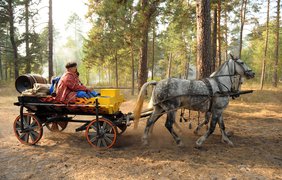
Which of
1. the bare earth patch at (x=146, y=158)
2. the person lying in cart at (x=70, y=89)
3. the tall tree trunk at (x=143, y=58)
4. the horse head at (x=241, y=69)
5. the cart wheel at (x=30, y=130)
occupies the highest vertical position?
the tall tree trunk at (x=143, y=58)

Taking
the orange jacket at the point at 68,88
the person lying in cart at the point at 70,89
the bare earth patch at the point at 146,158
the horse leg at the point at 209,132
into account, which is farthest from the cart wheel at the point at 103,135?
the horse leg at the point at 209,132

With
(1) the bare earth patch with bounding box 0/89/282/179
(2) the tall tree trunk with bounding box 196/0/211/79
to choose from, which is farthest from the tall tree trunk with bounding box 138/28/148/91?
(1) the bare earth patch with bounding box 0/89/282/179

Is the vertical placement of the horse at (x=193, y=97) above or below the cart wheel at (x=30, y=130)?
above

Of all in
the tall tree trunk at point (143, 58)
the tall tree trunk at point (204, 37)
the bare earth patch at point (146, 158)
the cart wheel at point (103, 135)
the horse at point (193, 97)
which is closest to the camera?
the bare earth patch at point (146, 158)

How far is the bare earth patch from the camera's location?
460cm

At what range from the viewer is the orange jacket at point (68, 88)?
6.15 meters

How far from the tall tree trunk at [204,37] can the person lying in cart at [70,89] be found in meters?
5.03

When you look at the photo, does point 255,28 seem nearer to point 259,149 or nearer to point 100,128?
point 259,149

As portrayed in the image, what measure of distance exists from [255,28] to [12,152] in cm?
2479

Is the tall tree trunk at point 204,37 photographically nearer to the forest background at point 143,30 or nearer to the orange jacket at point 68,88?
the forest background at point 143,30

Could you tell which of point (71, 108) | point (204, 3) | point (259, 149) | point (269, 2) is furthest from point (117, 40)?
point (269, 2)

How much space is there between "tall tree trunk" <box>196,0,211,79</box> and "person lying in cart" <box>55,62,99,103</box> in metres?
5.03

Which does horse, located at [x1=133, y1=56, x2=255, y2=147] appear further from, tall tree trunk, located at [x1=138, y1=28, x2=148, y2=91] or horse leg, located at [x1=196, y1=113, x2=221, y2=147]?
tall tree trunk, located at [x1=138, y1=28, x2=148, y2=91]

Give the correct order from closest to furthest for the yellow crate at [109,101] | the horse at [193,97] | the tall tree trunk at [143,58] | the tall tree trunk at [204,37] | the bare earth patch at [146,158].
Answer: the bare earth patch at [146,158] < the yellow crate at [109,101] < the horse at [193,97] < the tall tree trunk at [204,37] < the tall tree trunk at [143,58]
